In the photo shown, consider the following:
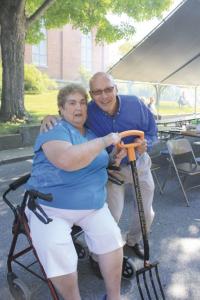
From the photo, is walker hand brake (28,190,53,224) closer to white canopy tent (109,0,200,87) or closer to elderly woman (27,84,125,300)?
elderly woman (27,84,125,300)

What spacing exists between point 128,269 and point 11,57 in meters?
8.03

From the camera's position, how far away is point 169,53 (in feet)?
30.4

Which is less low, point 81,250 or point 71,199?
point 71,199

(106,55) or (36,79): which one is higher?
(106,55)

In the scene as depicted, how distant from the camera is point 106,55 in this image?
4925cm

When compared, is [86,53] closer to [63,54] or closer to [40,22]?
[63,54]

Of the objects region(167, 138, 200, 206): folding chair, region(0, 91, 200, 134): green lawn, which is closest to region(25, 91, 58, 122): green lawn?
region(0, 91, 200, 134): green lawn

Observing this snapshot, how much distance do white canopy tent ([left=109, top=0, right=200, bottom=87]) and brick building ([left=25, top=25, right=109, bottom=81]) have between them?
28.8 metres

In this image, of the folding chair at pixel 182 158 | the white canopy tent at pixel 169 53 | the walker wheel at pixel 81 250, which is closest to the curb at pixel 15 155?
the white canopy tent at pixel 169 53

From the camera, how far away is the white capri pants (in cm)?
225

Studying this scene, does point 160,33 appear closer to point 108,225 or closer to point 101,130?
point 101,130

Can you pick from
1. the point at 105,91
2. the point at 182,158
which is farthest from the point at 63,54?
the point at 105,91

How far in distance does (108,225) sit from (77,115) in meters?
0.83

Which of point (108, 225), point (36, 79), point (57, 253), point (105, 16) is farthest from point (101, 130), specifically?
point (36, 79)
